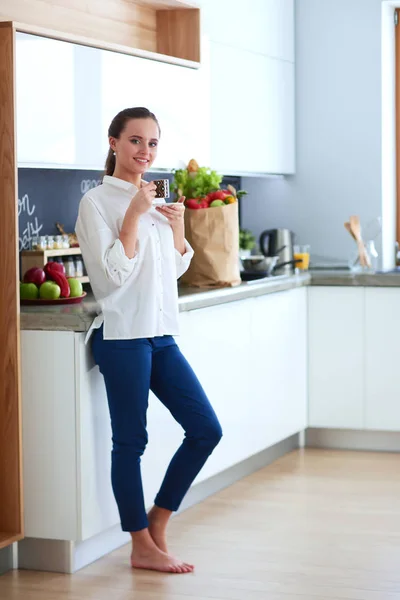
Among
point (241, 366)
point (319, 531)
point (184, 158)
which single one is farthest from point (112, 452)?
point (184, 158)

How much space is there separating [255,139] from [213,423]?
2054mm

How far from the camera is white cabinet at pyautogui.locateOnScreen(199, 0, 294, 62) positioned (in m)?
4.74

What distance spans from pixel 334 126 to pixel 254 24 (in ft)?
2.34

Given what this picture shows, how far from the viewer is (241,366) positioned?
4.43m

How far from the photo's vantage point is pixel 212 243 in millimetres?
4305

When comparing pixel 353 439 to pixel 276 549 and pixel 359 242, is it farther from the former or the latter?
pixel 276 549

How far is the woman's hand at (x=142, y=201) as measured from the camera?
3.20 meters

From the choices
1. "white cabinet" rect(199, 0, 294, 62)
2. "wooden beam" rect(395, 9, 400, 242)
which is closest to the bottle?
"white cabinet" rect(199, 0, 294, 62)

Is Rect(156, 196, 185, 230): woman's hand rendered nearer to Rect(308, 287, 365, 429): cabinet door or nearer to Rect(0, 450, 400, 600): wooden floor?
Rect(0, 450, 400, 600): wooden floor

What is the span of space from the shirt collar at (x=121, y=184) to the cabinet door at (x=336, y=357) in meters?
1.92

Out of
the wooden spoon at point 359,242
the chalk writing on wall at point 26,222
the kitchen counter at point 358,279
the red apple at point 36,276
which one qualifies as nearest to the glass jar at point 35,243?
the chalk writing on wall at point 26,222

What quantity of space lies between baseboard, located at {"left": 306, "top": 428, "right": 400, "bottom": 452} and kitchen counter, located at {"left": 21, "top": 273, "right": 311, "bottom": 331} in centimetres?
73

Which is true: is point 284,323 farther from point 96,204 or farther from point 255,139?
point 96,204

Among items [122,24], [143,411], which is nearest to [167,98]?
[122,24]
